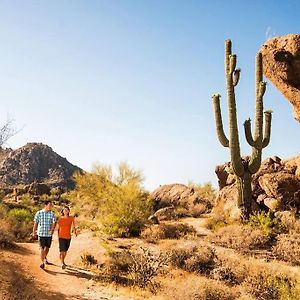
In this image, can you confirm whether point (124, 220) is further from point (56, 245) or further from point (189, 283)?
point (189, 283)

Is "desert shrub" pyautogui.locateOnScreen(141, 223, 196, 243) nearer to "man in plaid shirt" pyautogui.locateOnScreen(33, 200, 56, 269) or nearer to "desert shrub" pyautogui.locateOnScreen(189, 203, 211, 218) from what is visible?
"man in plaid shirt" pyautogui.locateOnScreen(33, 200, 56, 269)

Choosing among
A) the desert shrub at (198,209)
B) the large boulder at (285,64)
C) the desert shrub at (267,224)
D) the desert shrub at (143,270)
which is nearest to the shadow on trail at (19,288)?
the desert shrub at (143,270)

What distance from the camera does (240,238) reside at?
1401 cm

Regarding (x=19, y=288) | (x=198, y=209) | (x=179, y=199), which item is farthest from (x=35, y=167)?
(x=19, y=288)

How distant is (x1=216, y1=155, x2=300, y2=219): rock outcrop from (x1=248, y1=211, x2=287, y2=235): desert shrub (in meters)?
1.20

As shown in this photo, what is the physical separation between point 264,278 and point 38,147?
54208 mm

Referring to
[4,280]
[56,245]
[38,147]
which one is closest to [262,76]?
[56,245]

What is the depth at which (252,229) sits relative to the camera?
589 inches

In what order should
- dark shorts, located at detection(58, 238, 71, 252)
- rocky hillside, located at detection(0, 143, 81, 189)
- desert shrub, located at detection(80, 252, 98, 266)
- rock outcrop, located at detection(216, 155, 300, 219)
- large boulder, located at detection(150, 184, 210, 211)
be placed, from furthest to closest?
rocky hillside, located at detection(0, 143, 81, 189)
large boulder, located at detection(150, 184, 210, 211)
rock outcrop, located at detection(216, 155, 300, 219)
desert shrub, located at detection(80, 252, 98, 266)
dark shorts, located at detection(58, 238, 71, 252)

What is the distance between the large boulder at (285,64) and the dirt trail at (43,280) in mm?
11305

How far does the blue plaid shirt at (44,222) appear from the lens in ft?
32.2

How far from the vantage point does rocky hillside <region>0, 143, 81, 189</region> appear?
53.1 m

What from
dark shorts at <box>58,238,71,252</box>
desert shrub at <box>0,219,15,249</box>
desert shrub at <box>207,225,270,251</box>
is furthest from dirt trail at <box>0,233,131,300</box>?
desert shrub at <box>207,225,270,251</box>

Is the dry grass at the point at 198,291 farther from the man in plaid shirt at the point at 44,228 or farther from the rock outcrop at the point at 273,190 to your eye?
the rock outcrop at the point at 273,190
